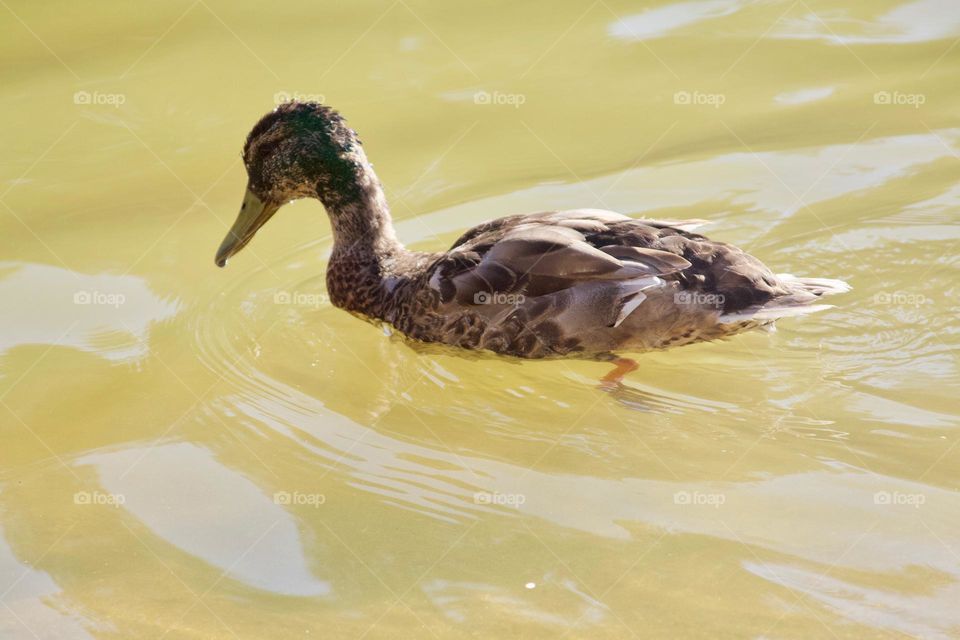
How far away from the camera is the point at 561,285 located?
570 centimetres

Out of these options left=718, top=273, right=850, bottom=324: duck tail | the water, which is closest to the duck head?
the water

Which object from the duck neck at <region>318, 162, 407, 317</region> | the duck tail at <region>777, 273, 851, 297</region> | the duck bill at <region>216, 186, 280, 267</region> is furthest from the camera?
the duck bill at <region>216, 186, 280, 267</region>

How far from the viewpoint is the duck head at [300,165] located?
6.40 meters

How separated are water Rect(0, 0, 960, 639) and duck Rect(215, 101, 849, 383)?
0.18 m

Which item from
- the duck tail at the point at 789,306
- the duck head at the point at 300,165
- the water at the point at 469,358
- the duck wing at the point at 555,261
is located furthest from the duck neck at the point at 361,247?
the duck tail at the point at 789,306

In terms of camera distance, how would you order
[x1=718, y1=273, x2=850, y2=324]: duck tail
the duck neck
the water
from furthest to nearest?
the duck neck, [x1=718, y1=273, x2=850, y2=324]: duck tail, the water

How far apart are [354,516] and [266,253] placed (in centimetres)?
260

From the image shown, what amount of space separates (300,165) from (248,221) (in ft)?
1.43

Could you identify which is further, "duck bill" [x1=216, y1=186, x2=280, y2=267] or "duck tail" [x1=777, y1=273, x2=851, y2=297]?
"duck bill" [x1=216, y1=186, x2=280, y2=267]

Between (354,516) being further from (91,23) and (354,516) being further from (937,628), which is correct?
(91,23)

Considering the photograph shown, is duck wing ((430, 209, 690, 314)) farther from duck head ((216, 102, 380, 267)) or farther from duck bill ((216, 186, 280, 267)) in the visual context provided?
duck bill ((216, 186, 280, 267))

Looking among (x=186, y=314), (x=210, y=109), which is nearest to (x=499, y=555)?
(x=186, y=314)

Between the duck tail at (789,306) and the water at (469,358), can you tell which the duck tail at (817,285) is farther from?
the water at (469,358)

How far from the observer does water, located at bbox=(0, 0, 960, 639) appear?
14.4ft
